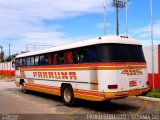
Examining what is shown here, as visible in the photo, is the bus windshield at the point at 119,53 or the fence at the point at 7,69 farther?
the fence at the point at 7,69

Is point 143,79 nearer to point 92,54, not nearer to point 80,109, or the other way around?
point 92,54

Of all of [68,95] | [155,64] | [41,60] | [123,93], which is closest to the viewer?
[123,93]

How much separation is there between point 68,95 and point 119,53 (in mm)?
3419

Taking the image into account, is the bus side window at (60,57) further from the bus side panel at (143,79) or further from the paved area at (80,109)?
the bus side panel at (143,79)

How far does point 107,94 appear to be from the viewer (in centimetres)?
1177

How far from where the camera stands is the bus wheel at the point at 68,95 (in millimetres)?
14028

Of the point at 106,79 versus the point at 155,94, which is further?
the point at 155,94

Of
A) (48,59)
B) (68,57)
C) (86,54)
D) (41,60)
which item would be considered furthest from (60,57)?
(41,60)

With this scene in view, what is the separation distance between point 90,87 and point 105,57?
4.49ft

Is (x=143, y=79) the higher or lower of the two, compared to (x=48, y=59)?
lower

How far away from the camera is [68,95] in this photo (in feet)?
47.5

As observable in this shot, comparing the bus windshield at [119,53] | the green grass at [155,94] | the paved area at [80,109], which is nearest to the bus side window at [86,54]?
the bus windshield at [119,53]

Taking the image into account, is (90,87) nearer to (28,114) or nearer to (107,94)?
(107,94)

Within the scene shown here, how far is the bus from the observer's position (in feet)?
39.3
